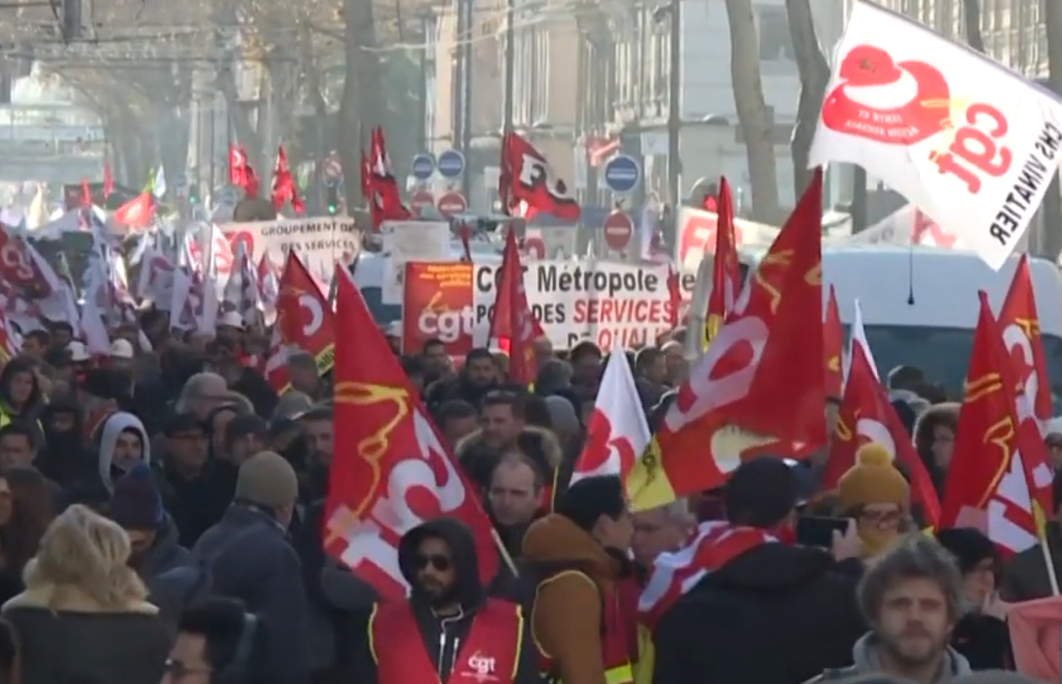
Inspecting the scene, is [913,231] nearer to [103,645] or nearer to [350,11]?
[103,645]

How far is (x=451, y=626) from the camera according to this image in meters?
7.65

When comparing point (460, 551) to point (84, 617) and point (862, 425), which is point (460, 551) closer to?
point (84, 617)

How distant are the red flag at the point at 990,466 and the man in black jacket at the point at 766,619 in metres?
1.53

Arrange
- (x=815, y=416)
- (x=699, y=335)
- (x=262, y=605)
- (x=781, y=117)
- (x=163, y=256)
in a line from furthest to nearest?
(x=781, y=117), (x=163, y=256), (x=699, y=335), (x=815, y=416), (x=262, y=605)

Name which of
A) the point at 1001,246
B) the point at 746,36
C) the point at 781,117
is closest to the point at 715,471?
the point at 1001,246

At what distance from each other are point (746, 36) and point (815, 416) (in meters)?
29.9

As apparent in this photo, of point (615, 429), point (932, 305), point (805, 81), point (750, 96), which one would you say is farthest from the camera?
point (750, 96)

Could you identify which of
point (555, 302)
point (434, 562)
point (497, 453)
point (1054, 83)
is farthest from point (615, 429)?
point (1054, 83)

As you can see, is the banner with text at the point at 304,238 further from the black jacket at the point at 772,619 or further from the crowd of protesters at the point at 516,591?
the black jacket at the point at 772,619

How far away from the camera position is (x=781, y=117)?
248 ft

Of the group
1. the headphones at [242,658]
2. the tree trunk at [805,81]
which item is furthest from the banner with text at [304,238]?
the headphones at [242,658]

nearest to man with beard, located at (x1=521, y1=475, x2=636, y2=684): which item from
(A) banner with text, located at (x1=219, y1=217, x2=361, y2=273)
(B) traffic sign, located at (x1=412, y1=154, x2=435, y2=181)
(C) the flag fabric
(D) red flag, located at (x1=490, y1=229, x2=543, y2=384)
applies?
(C) the flag fabric

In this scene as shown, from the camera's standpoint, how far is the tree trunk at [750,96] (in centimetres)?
3881

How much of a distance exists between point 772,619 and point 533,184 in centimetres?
2523
